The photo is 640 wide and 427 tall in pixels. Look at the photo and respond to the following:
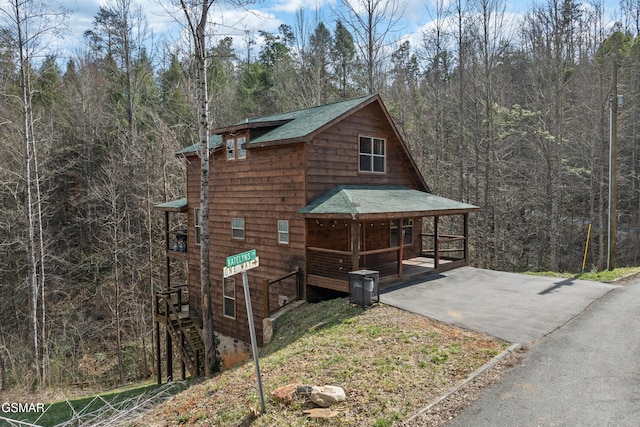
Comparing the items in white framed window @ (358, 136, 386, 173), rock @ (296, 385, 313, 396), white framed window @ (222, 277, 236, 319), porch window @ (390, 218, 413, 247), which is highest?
white framed window @ (358, 136, 386, 173)

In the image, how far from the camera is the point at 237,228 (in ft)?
49.9

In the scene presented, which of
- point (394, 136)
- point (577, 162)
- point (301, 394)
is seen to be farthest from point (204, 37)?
point (577, 162)

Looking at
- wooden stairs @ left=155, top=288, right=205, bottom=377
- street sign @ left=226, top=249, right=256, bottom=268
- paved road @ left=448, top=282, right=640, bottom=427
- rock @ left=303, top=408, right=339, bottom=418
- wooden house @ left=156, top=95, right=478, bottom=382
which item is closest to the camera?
paved road @ left=448, top=282, right=640, bottom=427

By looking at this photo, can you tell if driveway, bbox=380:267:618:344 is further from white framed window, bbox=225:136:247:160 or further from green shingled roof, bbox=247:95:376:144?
white framed window, bbox=225:136:247:160

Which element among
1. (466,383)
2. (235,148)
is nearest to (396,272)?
(235,148)

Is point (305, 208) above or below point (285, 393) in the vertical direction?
above

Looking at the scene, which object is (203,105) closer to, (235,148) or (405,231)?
(235,148)

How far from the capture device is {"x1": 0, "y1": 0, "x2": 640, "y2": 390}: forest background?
2080 centimetres

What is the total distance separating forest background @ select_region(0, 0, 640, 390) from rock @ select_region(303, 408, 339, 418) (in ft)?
49.0

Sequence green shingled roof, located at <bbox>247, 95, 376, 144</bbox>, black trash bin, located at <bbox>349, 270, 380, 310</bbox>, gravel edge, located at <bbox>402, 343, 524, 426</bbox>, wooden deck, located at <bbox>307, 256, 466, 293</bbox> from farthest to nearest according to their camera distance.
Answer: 1. green shingled roof, located at <bbox>247, 95, 376, 144</bbox>
2. wooden deck, located at <bbox>307, 256, 466, 293</bbox>
3. black trash bin, located at <bbox>349, 270, 380, 310</bbox>
4. gravel edge, located at <bbox>402, 343, 524, 426</bbox>

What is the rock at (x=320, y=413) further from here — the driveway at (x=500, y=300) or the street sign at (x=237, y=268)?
the driveway at (x=500, y=300)

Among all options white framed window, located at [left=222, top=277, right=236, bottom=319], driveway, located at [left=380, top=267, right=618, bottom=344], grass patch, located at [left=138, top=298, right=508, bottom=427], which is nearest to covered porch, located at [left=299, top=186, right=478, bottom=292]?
driveway, located at [left=380, top=267, right=618, bottom=344]

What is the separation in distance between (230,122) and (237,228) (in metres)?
19.2

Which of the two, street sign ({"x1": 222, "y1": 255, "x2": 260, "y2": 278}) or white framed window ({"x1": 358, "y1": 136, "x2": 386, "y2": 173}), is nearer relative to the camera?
street sign ({"x1": 222, "y1": 255, "x2": 260, "y2": 278})
